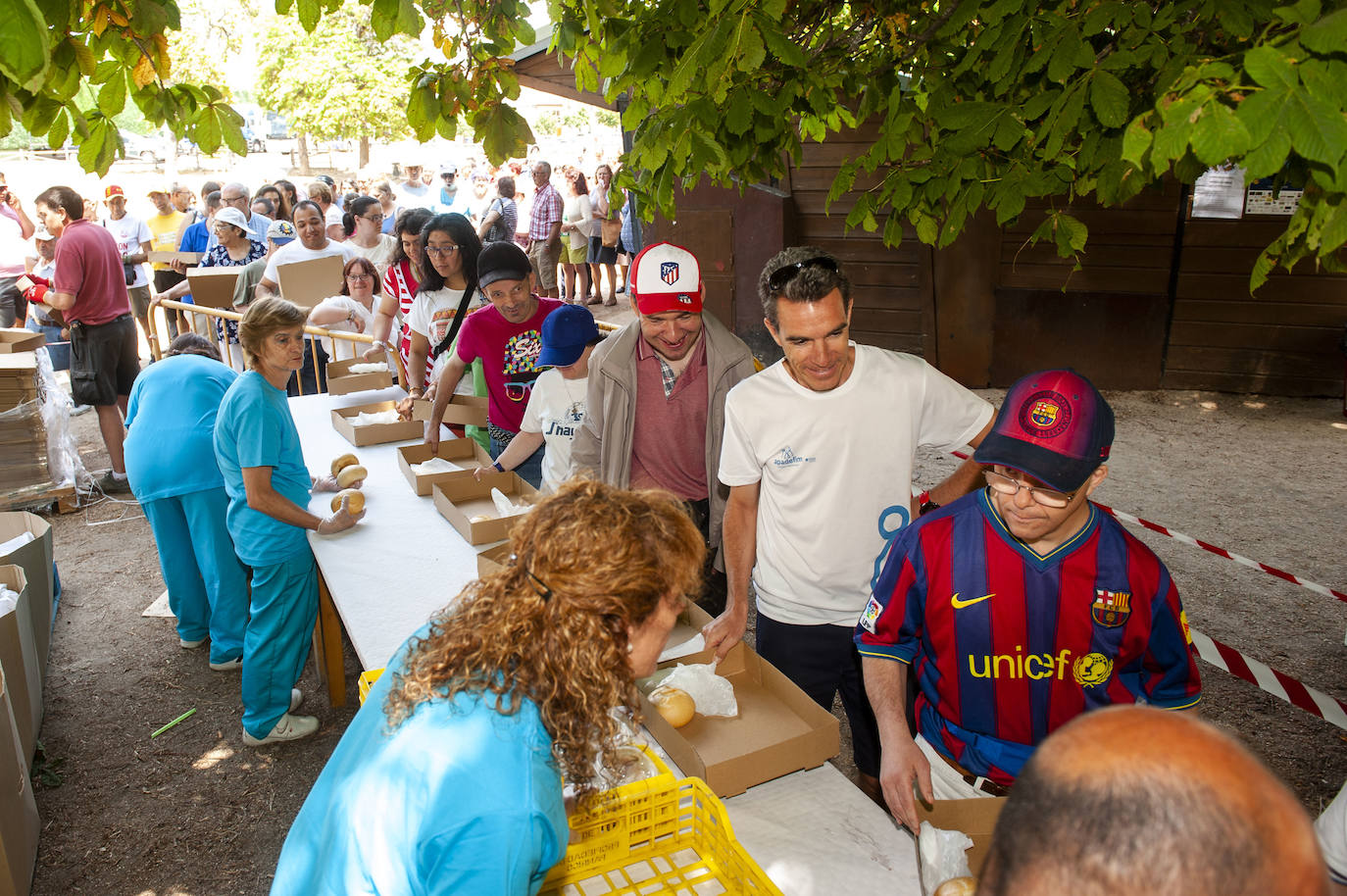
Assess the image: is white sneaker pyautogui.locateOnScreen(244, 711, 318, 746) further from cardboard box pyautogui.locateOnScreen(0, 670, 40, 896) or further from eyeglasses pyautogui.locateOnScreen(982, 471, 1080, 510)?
eyeglasses pyautogui.locateOnScreen(982, 471, 1080, 510)

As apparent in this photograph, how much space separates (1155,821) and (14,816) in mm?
3679

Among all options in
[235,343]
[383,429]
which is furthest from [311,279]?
[383,429]

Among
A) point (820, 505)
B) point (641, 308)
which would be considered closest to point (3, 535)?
point (641, 308)

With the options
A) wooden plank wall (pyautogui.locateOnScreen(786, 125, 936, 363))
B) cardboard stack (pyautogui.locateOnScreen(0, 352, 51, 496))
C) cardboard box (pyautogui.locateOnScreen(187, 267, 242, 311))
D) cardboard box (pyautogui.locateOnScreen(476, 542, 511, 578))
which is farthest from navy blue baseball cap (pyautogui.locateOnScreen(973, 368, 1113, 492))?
cardboard box (pyautogui.locateOnScreen(187, 267, 242, 311))

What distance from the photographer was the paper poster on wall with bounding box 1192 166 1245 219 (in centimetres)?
848

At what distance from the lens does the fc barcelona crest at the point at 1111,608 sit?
1.88 m

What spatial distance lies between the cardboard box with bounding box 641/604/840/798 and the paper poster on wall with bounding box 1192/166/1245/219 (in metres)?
8.16

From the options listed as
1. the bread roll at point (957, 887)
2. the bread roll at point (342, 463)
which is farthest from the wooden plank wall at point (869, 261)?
the bread roll at point (957, 887)

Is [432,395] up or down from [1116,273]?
down

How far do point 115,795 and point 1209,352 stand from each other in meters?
9.75

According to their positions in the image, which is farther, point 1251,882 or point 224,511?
point 224,511

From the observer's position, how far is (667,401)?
3.29m

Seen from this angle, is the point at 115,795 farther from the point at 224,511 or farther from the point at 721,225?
the point at 721,225

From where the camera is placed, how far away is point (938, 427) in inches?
104
